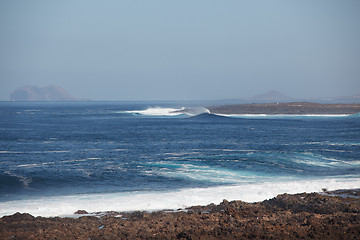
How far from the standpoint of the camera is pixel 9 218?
13.7m

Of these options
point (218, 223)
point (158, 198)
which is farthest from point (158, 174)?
point (218, 223)

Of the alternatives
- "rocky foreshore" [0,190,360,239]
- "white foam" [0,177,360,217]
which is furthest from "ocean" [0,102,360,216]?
"rocky foreshore" [0,190,360,239]

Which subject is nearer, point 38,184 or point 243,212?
point 243,212

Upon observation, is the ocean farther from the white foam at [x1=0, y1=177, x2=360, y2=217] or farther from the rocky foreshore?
the rocky foreshore

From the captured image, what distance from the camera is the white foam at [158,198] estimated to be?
1628 centimetres

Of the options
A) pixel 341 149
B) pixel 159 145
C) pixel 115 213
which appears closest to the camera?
pixel 115 213

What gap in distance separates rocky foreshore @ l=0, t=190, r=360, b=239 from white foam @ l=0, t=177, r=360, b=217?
134cm

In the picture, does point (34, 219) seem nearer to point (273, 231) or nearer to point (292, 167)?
point (273, 231)

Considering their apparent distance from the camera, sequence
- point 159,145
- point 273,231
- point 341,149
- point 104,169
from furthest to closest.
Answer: point 159,145
point 341,149
point 104,169
point 273,231

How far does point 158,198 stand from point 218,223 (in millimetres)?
5803

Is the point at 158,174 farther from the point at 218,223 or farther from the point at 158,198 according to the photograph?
the point at 218,223

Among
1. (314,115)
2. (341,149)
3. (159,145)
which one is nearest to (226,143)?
(159,145)

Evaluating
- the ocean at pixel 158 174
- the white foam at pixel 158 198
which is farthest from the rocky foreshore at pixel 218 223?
the ocean at pixel 158 174

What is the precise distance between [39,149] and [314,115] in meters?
83.5
